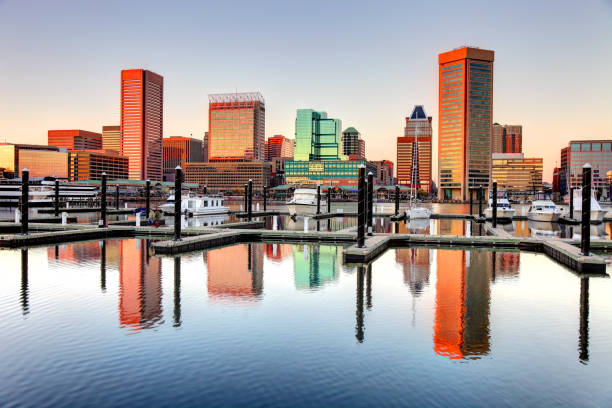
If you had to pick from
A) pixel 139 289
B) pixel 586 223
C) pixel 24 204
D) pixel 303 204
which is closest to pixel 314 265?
pixel 139 289

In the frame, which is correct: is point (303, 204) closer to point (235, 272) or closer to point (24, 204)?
point (24, 204)

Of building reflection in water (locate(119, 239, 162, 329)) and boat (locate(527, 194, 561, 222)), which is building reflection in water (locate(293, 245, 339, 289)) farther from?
boat (locate(527, 194, 561, 222))

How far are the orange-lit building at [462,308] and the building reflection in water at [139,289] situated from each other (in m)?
9.63

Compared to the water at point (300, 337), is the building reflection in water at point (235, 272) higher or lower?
higher

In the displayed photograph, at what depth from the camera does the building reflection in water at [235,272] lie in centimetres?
2138

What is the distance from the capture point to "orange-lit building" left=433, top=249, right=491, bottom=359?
559 inches

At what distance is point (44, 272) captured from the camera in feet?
84.0

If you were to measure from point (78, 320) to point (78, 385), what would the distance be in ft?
19.3

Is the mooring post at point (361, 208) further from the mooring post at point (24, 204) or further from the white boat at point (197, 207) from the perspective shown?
the white boat at point (197, 207)

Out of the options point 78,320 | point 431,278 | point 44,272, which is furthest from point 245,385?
point 44,272

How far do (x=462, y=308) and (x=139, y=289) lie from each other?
1388 cm

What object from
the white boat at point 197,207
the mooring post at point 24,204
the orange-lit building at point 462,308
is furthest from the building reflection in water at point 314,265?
the white boat at point 197,207

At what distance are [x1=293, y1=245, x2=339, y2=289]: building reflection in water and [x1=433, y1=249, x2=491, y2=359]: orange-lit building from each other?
19.0ft

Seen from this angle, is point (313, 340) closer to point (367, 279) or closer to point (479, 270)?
point (367, 279)
